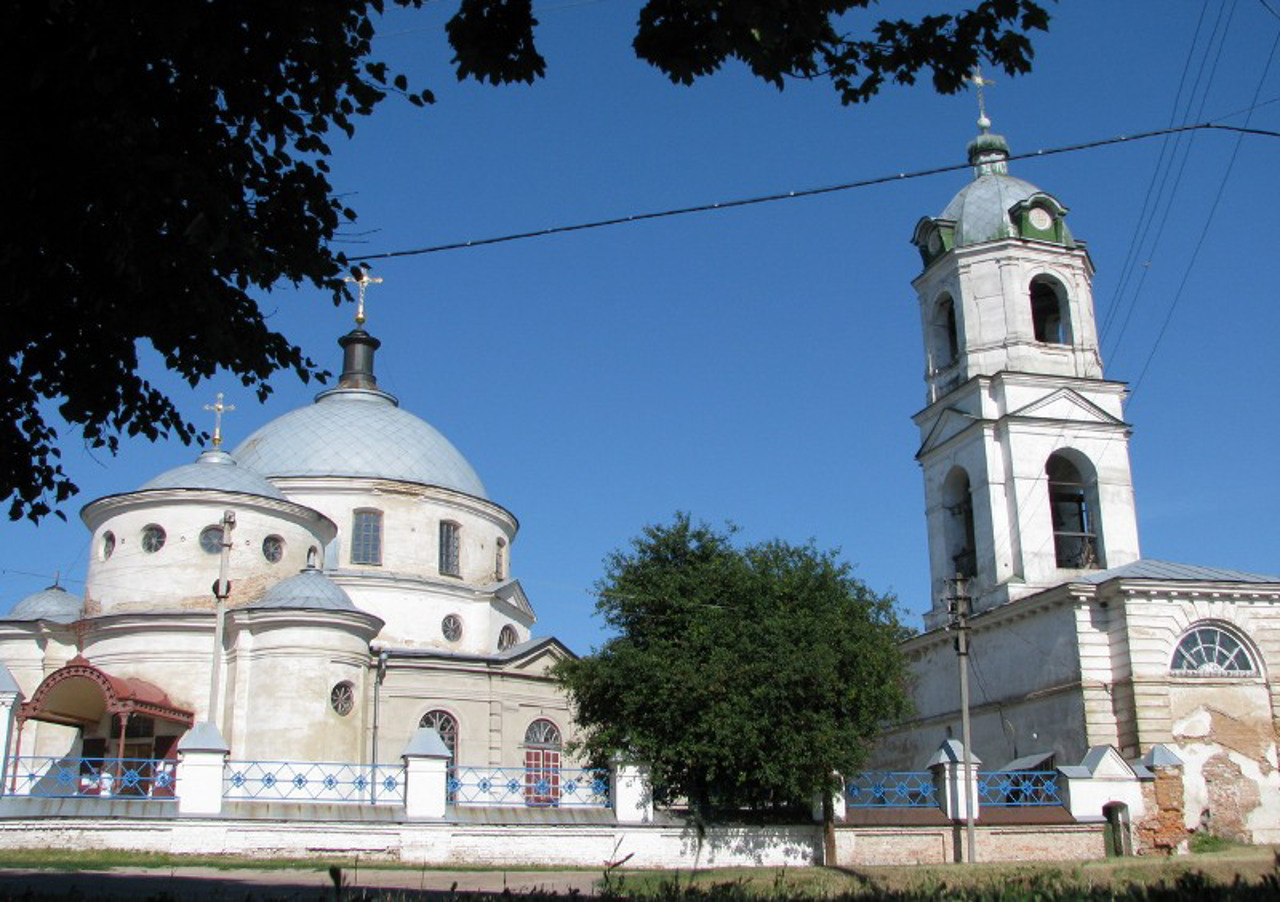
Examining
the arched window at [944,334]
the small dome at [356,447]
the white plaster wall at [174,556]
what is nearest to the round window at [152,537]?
the white plaster wall at [174,556]

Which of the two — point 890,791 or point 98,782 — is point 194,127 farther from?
point 890,791

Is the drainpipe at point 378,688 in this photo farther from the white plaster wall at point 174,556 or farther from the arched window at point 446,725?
the white plaster wall at point 174,556

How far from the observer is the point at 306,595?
28.8m

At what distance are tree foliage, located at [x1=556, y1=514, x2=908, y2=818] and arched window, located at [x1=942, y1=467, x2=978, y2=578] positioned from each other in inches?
407

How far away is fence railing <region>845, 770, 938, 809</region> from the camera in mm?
23781

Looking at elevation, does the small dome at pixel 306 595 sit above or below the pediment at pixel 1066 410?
below

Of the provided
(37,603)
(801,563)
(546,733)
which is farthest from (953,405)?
(37,603)

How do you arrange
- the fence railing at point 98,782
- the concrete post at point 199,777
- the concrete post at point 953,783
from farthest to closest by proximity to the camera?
the concrete post at point 953,783, the fence railing at point 98,782, the concrete post at point 199,777

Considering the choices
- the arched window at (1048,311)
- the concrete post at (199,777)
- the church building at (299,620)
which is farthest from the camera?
the arched window at (1048,311)

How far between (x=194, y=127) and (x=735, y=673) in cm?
1560

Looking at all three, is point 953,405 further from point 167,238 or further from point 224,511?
point 167,238

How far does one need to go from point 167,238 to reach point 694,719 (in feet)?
51.6

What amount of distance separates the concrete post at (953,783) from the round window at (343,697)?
42.5 ft

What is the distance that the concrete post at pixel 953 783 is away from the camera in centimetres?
2367
